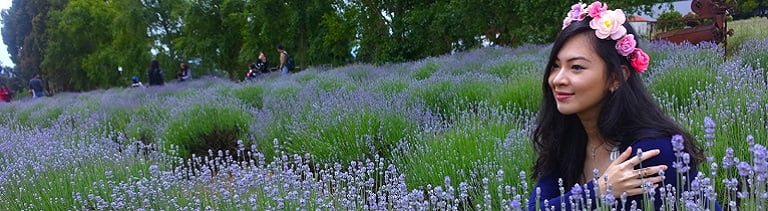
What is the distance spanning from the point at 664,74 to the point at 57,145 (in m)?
4.27

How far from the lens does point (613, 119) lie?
190 cm

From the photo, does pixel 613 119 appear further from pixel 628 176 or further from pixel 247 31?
pixel 247 31

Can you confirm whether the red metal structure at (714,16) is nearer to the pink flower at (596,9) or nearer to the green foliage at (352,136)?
the green foliage at (352,136)

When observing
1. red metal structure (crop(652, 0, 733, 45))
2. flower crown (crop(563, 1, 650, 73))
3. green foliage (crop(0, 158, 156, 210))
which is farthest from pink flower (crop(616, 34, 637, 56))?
red metal structure (crop(652, 0, 733, 45))

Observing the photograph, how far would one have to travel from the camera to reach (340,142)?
3.99 m

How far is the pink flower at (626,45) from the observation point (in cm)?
188

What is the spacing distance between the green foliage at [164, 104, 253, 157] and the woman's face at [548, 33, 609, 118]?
137 inches

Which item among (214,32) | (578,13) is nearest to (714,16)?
(578,13)

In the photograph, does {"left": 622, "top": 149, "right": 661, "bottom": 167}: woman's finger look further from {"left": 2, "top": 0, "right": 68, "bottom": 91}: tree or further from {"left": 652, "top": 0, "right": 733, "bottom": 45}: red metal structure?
{"left": 2, "top": 0, "right": 68, "bottom": 91}: tree

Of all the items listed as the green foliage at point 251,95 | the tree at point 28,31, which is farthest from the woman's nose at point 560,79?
the tree at point 28,31

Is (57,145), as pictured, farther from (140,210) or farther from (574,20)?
(574,20)

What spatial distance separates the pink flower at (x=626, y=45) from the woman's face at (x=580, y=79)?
0.06m

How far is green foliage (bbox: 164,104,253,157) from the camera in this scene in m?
5.03

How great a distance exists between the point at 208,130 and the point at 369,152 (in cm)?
184
